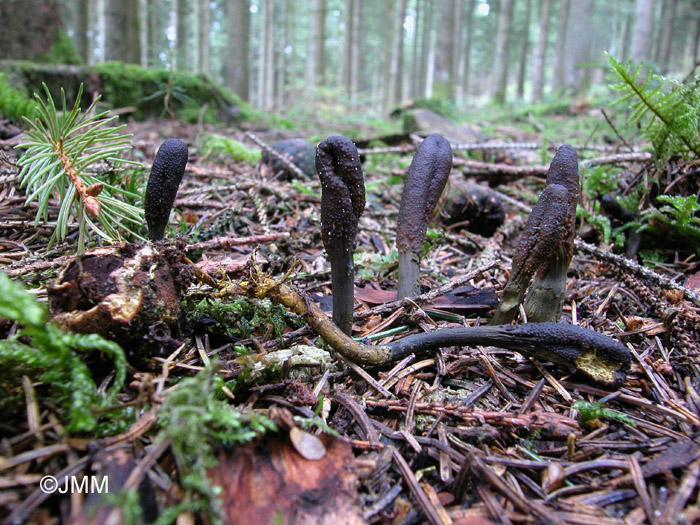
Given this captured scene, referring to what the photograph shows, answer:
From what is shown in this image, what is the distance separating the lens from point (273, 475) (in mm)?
1206

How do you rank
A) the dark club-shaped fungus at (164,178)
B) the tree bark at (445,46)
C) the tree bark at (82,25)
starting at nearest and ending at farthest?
the dark club-shaped fungus at (164,178)
the tree bark at (82,25)
the tree bark at (445,46)

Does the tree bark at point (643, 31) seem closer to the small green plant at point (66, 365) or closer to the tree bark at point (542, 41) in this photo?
the tree bark at point (542, 41)

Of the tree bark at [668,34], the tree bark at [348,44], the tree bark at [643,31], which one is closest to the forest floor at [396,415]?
the tree bark at [643,31]

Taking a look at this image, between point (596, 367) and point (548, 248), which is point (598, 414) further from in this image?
point (548, 248)

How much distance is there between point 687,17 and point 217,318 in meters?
29.6

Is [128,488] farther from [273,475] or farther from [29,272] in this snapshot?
[29,272]

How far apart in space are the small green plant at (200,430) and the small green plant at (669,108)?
107 inches

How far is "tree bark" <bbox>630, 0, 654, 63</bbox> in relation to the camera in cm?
1187

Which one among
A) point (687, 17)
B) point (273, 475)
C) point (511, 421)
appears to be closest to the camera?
point (273, 475)

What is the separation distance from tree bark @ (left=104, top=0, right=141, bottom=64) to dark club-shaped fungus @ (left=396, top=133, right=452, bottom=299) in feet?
29.0

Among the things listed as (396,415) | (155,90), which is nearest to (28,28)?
(155,90)

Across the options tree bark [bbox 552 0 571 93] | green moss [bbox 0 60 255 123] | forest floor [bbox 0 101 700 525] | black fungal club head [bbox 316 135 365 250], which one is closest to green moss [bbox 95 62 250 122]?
green moss [bbox 0 60 255 123]

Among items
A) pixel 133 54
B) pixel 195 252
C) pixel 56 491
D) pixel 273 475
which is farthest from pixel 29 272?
pixel 133 54

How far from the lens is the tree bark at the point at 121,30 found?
8531mm
